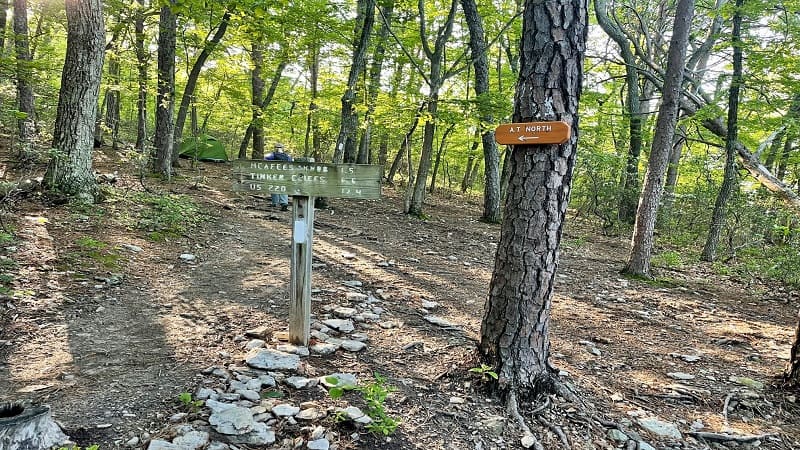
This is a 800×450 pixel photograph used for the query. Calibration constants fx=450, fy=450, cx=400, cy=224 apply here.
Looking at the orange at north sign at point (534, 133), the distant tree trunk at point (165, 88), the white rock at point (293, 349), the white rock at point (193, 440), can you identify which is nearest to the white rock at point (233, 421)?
the white rock at point (193, 440)

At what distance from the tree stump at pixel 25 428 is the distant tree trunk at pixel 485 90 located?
9764 mm

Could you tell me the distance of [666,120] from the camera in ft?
25.8

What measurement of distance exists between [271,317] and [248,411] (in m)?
1.96

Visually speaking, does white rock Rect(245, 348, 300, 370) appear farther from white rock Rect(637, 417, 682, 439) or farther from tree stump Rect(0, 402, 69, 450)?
white rock Rect(637, 417, 682, 439)

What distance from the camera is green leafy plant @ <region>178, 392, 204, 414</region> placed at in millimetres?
2969

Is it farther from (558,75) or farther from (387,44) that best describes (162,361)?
(387,44)

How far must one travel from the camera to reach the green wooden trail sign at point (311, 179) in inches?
155

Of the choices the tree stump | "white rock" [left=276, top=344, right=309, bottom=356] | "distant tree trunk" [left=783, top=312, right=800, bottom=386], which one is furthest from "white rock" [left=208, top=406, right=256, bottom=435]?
"distant tree trunk" [left=783, top=312, right=800, bottom=386]

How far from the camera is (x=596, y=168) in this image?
12.8 m

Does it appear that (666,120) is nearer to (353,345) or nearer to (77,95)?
(353,345)

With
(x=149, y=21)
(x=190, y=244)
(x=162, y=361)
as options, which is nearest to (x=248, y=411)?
(x=162, y=361)

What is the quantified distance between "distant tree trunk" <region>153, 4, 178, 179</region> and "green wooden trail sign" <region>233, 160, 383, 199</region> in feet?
28.3

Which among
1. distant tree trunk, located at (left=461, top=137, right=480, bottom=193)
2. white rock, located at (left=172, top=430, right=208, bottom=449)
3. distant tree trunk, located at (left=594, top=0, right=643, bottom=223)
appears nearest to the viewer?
white rock, located at (left=172, top=430, right=208, bottom=449)

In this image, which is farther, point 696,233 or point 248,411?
point 696,233
